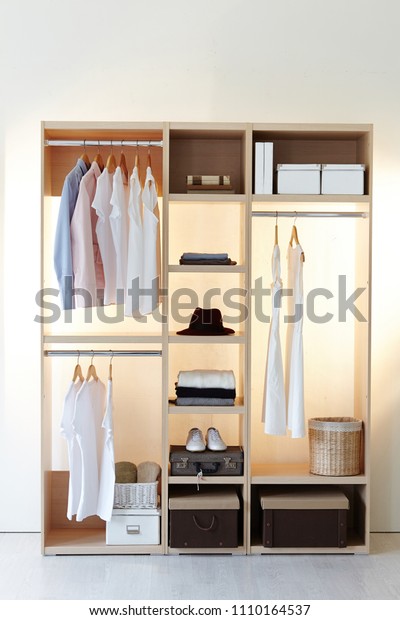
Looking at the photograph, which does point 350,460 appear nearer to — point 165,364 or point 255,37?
point 165,364

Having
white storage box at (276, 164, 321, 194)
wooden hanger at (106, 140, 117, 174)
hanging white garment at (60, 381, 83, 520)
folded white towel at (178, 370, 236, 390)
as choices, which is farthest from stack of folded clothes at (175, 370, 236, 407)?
wooden hanger at (106, 140, 117, 174)

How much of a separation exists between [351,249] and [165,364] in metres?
1.28

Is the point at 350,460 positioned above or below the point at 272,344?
below

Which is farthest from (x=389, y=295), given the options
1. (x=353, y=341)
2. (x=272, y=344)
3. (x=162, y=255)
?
(x=162, y=255)

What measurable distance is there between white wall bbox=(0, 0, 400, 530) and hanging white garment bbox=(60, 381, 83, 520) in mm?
546

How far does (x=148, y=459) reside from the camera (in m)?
4.55

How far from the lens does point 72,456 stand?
405cm

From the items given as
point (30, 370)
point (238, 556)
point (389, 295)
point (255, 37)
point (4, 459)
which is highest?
point (255, 37)

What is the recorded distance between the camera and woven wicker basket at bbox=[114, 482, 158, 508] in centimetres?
411

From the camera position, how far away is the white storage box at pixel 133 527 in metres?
4.08

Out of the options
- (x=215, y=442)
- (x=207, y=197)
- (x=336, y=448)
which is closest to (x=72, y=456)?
(x=215, y=442)

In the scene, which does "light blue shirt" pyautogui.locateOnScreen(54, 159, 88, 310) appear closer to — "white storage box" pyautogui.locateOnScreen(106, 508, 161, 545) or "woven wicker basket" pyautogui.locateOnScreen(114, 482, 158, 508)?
"woven wicker basket" pyautogui.locateOnScreen(114, 482, 158, 508)

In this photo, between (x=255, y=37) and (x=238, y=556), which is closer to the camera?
(x=238, y=556)

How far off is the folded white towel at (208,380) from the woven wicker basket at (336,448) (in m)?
0.52
